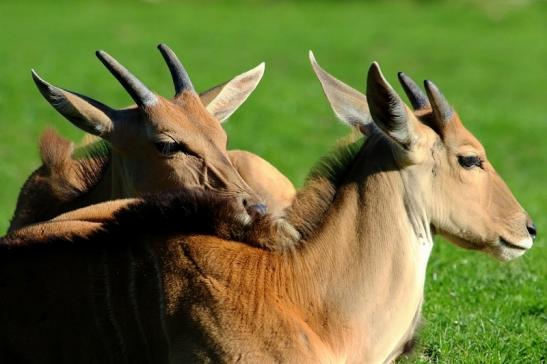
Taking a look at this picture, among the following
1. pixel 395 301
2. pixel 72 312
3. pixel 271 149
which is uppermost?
pixel 72 312

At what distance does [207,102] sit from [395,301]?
3.47 m

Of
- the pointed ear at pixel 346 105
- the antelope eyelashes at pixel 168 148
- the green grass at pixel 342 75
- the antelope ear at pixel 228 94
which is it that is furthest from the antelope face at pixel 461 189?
the antelope ear at pixel 228 94

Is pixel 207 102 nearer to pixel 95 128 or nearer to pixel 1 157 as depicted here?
pixel 95 128

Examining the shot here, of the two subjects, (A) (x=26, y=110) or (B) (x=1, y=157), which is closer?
(B) (x=1, y=157)

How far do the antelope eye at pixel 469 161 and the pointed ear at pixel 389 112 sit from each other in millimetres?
396

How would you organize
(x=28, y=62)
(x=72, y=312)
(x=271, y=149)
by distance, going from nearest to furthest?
(x=72, y=312) < (x=271, y=149) < (x=28, y=62)

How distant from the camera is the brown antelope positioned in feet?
18.7

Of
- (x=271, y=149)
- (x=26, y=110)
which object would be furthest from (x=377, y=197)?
(x=26, y=110)

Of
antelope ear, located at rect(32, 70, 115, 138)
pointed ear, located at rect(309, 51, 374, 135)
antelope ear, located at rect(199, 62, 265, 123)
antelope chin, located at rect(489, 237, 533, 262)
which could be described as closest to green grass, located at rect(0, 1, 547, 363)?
antelope chin, located at rect(489, 237, 533, 262)

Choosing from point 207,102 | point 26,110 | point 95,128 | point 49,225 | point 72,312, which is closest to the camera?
point 72,312

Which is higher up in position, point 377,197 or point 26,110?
point 377,197

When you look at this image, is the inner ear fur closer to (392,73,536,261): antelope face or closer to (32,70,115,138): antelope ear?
(392,73,536,261): antelope face

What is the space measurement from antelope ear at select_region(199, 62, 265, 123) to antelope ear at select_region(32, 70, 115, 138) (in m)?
1.03

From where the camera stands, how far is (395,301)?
6004mm
